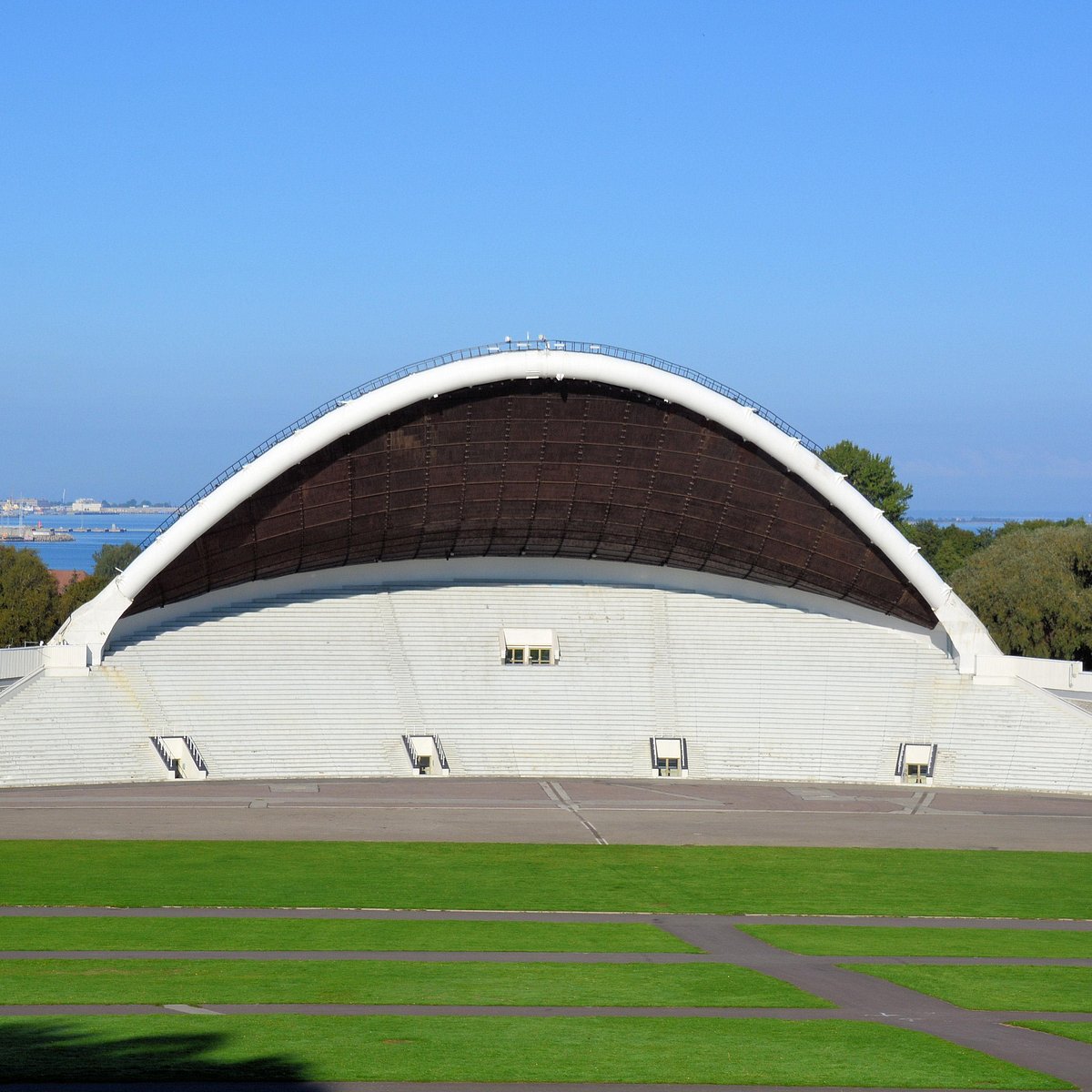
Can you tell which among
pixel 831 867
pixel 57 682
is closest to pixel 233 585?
pixel 57 682

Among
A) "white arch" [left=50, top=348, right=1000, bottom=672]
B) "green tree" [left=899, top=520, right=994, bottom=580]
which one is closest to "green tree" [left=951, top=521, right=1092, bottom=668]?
"white arch" [left=50, top=348, right=1000, bottom=672]

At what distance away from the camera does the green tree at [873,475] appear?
481 ft

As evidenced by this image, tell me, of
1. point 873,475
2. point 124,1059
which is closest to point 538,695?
point 124,1059

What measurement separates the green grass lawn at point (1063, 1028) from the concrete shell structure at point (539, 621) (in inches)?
1304

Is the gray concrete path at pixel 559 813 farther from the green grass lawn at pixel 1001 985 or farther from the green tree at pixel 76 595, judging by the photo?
the green tree at pixel 76 595

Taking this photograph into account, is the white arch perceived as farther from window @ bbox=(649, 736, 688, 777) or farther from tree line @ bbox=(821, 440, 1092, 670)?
tree line @ bbox=(821, 440, 1092, 670)

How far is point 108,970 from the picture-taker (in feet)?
82.8

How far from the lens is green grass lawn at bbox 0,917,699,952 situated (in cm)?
Answer: 2792

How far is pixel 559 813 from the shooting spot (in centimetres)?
4756

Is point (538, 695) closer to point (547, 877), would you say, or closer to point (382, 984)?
point (547, 877)

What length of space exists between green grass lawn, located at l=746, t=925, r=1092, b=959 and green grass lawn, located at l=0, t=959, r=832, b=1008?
3284mm

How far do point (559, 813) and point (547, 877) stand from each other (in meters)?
10.9

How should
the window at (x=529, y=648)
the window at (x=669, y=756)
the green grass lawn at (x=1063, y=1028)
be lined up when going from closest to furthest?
1. the green grass lawn at (x=1063, y=1028)
2. the window at (x=669, y=756)
3. the window at (x=529, y=648)

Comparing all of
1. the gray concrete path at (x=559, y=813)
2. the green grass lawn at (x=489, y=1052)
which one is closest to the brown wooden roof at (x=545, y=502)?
the gray concrete path at (x=559, y=813)
